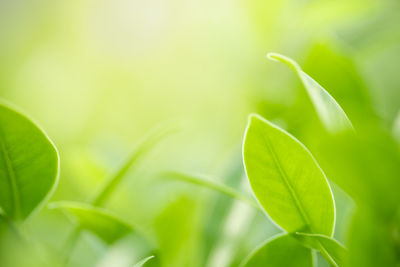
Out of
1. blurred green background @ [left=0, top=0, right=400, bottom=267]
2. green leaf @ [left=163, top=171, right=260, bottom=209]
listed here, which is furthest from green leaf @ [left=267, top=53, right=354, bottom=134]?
green leaf @ [left=163, top=171, right=260, bottom=209]

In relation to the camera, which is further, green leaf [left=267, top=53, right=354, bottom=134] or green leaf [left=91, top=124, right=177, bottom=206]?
green leaf [left=91, top=124, right=177, bottom=206]

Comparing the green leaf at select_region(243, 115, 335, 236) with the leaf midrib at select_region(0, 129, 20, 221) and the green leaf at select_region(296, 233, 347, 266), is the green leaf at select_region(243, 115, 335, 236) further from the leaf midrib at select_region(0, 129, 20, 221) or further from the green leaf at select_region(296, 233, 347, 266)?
the leaf midrib at select_region(0, 129, 20, 221)

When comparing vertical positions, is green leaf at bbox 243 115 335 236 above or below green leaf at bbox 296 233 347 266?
above

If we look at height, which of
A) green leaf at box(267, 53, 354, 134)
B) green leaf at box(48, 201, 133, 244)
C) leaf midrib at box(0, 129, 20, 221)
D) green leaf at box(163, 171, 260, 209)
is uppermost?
green leaf at box(267, 53, 354, 134)

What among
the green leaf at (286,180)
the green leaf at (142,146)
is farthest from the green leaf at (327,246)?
the green leaf at (142,146)

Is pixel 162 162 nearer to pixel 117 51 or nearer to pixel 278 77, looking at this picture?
pixel 278 77

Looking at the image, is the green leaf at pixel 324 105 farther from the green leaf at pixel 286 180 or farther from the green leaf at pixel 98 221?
the green leaf at pixel 98 221

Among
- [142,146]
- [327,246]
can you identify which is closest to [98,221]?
[142,146]
